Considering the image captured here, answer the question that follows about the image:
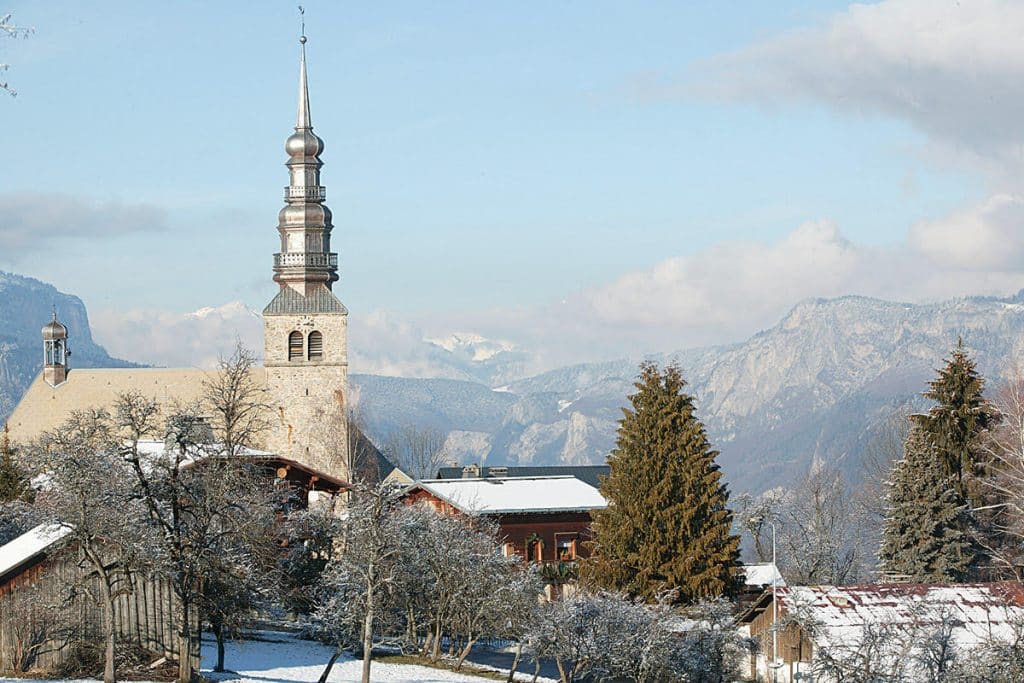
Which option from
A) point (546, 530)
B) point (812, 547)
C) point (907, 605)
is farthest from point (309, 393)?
point (907, 605)

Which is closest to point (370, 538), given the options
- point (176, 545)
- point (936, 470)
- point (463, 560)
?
point (176, 545)

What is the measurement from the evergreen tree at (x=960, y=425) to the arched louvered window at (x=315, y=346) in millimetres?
37623

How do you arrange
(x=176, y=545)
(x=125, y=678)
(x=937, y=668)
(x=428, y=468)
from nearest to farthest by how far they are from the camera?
1. (x=176, y=545)
2. (x=125, y=678)
3. (x=937, y=668)
4. (x=428, y=468)

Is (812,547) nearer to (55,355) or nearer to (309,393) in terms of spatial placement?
(309,393)

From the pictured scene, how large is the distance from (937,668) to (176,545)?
58.8 ft

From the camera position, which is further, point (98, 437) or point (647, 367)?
point (647, 367)

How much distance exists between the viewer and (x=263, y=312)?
82062 millimetres

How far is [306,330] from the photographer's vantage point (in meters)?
82.8

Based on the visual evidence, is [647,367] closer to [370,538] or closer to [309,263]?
[370,538]

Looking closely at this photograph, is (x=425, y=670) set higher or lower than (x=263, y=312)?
lower

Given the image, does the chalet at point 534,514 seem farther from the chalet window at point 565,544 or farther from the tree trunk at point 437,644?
the tree trunk at point 437,644

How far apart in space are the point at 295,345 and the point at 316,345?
1.11 m

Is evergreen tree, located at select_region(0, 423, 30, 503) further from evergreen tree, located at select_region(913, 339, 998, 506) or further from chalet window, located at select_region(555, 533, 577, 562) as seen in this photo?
evergreen tree, located at select_region(913, 339, 998, 506)

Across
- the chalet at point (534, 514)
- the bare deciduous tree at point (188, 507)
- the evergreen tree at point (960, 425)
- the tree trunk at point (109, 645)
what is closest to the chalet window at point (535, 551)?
the chalet at point (534, 514)
